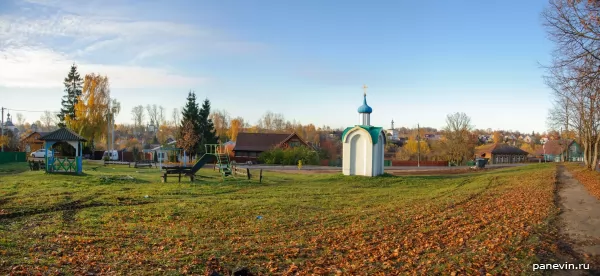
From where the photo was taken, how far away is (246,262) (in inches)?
287


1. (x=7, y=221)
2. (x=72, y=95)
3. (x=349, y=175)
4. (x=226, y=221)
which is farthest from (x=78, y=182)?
(x=72, y=95)

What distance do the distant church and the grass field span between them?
11.5 metres

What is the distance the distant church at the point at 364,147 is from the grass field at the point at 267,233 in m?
11.5

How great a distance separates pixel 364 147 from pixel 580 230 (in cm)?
2038

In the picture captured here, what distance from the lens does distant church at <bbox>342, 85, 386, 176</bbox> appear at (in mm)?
29266

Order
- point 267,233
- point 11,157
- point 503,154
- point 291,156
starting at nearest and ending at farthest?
point 267,233 < point 11,157 < point 291,156 < point 503,154

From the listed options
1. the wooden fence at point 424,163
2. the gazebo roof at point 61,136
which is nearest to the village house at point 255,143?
the wooden fence at point 424,163

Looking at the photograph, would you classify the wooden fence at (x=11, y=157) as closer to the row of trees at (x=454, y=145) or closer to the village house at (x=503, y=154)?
the row of trees at (x=454, y=145)

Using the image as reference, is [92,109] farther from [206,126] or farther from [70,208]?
[70,208]

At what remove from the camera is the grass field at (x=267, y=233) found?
275 inches

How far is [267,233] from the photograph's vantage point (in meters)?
10.2

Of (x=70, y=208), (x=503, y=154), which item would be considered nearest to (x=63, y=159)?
(x=70, y=208)

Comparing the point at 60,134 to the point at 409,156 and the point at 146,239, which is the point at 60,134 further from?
the point at 409,156

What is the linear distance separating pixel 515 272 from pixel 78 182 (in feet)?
69.4
